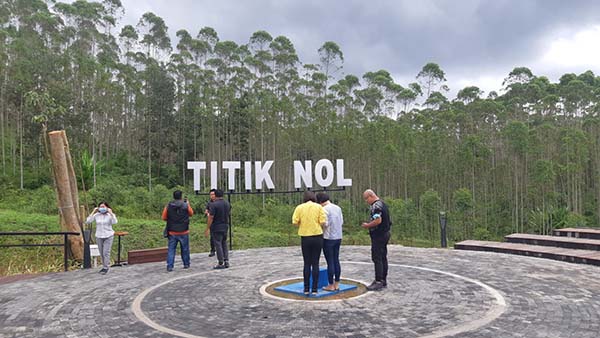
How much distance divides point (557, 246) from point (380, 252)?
6.27 metres

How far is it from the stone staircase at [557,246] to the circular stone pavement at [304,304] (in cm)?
63

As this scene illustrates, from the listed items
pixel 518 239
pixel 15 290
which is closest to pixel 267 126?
pixel 518 239

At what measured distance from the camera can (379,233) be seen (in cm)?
627

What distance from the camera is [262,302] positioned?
5.82m

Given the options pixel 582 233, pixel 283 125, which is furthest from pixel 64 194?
pixel 283 125

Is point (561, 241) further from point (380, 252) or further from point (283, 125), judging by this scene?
point (283, 125)

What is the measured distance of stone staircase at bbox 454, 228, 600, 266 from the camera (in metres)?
8.87

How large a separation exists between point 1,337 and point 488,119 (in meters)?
39.9

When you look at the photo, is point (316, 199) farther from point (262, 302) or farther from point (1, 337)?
point (1, 337)

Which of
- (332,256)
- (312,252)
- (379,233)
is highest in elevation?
(379,233)

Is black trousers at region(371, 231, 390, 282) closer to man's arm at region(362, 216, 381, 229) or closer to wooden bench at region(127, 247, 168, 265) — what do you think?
man's arm at region(362, 216, 381, 229)

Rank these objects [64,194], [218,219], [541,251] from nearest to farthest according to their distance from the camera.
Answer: [218,219], [541,251], [64,194]

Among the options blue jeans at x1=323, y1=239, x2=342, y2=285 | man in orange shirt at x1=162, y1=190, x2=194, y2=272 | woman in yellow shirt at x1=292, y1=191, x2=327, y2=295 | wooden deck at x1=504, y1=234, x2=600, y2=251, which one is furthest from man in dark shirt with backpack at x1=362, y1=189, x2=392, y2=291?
wooden deck at x1=504, y1=234, x2=600, y2=251

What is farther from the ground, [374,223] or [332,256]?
[374,223]
